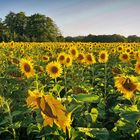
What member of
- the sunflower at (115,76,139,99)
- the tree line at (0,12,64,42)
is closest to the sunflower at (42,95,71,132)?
the sunflower at (115,76,139,99)

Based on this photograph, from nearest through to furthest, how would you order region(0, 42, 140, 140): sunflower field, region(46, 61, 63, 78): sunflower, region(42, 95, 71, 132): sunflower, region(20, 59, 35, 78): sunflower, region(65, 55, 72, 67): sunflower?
region(42, 95, 71, 132): sunflower, region(0, 42, 140, 140): sunflower field, region(20, 59, 35, 78): sunflower, region(46, 61, 63, 78): sunflower, region(65, 55, 72, 67): sunflower

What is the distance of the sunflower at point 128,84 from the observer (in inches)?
127

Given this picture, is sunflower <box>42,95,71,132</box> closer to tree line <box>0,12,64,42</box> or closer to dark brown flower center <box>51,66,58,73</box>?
dark brown flower center <box>51,66,58,73</box>

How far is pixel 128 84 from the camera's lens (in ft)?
10.8

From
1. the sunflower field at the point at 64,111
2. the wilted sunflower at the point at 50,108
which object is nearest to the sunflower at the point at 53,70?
the sunflower field at the point at 64,111

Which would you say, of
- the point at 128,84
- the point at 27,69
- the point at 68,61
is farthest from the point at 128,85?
the point at 68,61

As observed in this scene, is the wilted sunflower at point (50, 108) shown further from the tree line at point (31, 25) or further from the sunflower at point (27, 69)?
the tree line at point (31, 25)

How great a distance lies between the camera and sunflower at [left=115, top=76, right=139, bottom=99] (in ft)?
10.6

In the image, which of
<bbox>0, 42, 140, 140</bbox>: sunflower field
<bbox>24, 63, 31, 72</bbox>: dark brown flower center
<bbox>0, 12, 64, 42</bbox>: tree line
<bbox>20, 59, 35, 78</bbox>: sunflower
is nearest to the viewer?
<bbox>0, 42, 140, 140</bbox>: sunflower field

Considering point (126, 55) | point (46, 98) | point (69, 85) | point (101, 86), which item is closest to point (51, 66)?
point (69, 85)

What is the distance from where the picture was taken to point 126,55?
820cm

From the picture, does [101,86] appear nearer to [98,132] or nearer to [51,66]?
[51,66]

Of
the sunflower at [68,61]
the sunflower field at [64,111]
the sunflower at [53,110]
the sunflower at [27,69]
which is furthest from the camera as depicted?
the sunflower at [68,61]

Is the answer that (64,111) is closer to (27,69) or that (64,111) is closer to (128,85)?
(128,85)
